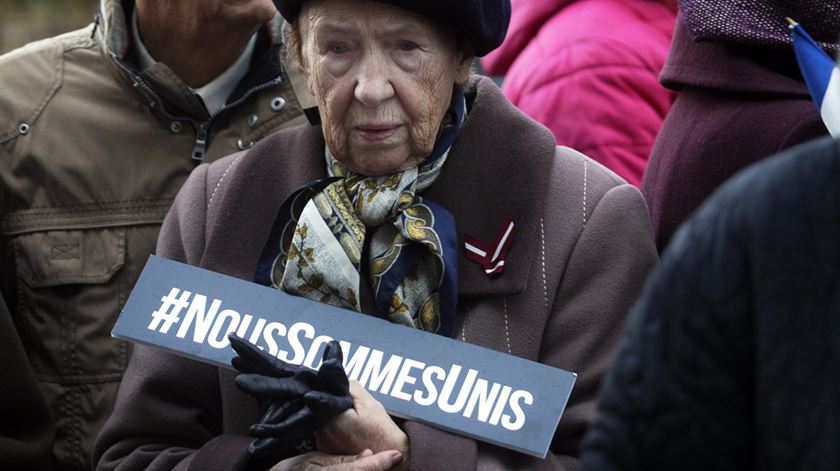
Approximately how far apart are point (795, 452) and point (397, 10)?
1647 mm

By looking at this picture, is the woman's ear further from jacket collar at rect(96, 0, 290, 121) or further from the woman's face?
jacket collar at rect(96, 0, 290, 121)

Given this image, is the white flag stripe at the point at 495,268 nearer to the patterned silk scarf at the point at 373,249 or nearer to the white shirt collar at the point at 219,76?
the patterned silk scarf at the point at 373,249

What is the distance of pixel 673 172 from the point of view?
3.33 meters

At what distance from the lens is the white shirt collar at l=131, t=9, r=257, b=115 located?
3.73 metres

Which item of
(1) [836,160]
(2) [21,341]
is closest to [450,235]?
(2) [21,341]

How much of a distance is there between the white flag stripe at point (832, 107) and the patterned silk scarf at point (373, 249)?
2.52 feet

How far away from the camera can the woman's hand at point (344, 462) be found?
2.65 meters

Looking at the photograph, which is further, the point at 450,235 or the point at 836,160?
the point at 450,235

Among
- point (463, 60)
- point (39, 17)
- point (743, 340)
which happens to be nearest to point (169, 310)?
point (463, 60)

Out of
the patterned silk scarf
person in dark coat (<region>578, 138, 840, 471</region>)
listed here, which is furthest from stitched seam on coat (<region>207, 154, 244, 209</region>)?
person in dark coat (<region>578, 138, 840, 471</region>)

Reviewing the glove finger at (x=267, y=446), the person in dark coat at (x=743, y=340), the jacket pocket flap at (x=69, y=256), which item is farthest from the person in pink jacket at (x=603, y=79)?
the person in dark coat at (x=743, y=340)

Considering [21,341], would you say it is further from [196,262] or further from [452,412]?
[452,412]

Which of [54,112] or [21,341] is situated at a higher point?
[54,112]

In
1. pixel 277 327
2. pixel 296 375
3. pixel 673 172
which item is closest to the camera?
pixel 296 375
